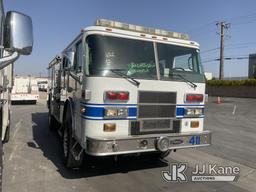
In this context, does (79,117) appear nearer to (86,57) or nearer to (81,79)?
(81,79)

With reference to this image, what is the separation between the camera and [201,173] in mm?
5902

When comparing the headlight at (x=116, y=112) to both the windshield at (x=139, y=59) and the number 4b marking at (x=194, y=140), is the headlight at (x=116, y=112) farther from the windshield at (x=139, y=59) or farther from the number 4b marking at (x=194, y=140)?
the number 4b marking at (x=194, y=140)

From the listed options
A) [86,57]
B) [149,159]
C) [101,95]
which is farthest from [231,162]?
[86,57]

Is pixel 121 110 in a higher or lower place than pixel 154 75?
lower

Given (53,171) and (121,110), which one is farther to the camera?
(53,171)

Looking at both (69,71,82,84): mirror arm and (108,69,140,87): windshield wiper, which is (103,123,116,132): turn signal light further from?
(69,71,82,84): mirror arm

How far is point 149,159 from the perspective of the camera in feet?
22.2

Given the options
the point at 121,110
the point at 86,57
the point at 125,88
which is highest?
the point at 86,57

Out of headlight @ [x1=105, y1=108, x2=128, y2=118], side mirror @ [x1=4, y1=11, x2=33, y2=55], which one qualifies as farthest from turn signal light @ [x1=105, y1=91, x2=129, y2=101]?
side mirror @ [x1=4, y1=11, x2=33, y2=55]

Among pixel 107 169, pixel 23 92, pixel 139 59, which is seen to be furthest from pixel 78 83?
pixel 23 92

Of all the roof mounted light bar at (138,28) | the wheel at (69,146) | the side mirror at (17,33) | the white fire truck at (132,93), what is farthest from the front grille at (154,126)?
the side mirror at (17,33)

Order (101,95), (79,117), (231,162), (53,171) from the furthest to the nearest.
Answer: (231,162)
(53,171)
(79,117)
(101,95)

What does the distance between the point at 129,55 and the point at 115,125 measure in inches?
50.6

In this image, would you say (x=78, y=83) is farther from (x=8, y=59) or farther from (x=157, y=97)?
(x=8, y=59)
